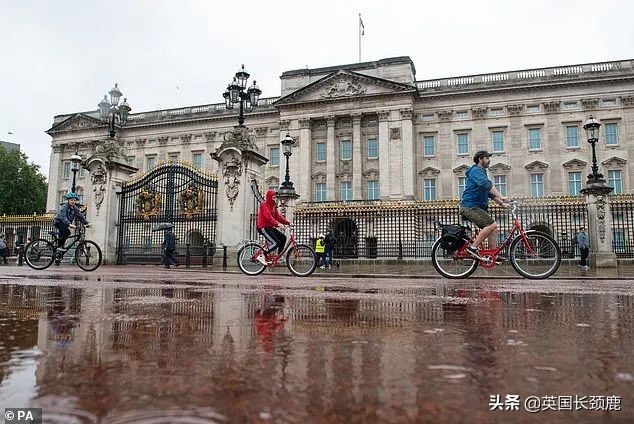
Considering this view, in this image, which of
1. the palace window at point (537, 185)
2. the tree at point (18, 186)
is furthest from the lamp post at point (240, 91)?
the tree at point (18, 186)

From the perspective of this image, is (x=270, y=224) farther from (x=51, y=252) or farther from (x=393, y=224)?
(x=393, y=224)

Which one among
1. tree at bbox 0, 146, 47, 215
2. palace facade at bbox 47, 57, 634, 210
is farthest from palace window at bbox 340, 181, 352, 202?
tree at bbox 0, 146, 47, 215

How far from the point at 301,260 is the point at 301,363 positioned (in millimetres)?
7225

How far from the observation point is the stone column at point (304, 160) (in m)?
43.0

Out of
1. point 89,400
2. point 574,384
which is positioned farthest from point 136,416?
point 574,384

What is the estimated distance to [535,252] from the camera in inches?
275

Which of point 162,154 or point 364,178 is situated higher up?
point 162,154

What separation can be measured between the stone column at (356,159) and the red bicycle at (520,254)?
3467cm

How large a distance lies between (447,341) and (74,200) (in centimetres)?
976

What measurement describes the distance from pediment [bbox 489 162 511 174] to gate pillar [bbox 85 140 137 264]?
32.4 metres

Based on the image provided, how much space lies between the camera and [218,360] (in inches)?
62.1

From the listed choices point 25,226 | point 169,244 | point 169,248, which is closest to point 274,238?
point 169,248

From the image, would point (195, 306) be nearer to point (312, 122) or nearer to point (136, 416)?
point (136, 416)

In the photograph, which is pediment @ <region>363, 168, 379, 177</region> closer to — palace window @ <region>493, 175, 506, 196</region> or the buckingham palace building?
the buckingham palace building
